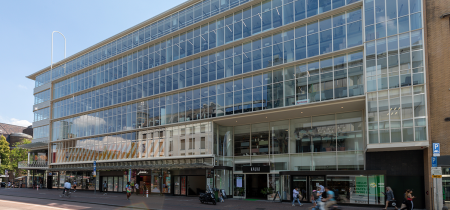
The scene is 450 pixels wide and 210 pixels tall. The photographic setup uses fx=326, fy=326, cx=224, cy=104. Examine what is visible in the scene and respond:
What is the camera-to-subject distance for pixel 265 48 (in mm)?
31750

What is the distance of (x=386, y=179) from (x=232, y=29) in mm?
Result: 20226

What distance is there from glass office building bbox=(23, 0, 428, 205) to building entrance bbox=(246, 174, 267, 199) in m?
0.10

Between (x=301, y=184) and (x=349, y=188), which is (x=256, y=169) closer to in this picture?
(x=301, y=184)

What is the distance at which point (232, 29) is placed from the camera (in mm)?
34375

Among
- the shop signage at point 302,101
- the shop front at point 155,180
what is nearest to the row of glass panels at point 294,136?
the shop signage at point 302,101

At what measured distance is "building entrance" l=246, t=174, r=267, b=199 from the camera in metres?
33.0

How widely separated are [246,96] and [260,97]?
5.31 ft

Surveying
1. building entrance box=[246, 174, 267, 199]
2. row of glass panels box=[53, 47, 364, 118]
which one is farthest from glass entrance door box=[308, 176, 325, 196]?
row of glass panels box=[53, 47, 364, 118]

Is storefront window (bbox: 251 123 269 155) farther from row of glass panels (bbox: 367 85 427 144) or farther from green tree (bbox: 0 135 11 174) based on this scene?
green tree (bbox: 0 135 11 174)

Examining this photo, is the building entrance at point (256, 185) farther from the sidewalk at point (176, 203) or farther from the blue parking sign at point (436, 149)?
the blue parking sign at point (436, 149)

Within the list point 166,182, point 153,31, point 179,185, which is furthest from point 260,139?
point 153,31

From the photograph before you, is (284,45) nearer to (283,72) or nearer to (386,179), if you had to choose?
(283,72)

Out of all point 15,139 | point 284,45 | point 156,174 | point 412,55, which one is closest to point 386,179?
point 412,55

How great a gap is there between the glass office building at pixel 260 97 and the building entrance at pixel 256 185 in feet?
0.34
